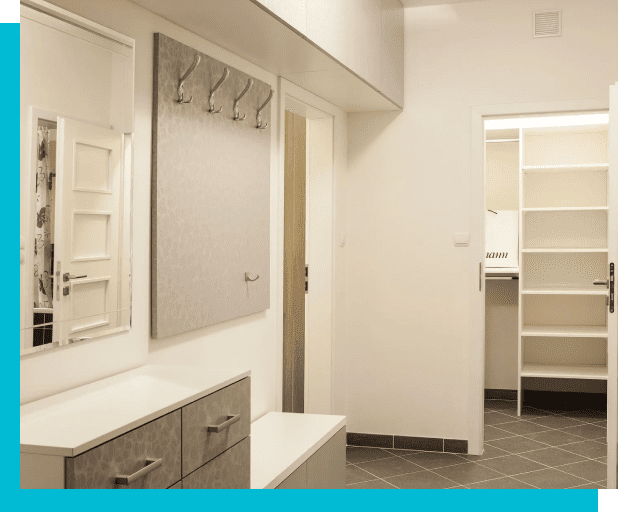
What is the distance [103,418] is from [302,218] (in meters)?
2.96

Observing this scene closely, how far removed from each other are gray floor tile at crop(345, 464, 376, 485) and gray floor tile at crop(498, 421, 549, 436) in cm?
127

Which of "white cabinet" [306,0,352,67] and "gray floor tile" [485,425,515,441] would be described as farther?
"gray floor tile" [485,425,515,441]

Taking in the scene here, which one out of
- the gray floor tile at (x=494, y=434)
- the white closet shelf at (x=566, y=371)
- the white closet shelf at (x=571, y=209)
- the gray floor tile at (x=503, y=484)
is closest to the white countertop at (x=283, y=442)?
the gray floor tile at (x=503, y=484)

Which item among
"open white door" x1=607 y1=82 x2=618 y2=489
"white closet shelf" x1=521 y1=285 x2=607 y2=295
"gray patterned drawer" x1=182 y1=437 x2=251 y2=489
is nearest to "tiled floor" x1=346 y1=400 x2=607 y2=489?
"open white door" x1=607 y1=82 x2=618 y2=489

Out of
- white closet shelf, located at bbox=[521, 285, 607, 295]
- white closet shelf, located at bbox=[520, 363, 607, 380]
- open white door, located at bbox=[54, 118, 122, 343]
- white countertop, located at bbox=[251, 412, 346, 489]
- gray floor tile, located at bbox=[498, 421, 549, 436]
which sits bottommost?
gray floor tile, located at bbox=[498, 421, 549, 436]

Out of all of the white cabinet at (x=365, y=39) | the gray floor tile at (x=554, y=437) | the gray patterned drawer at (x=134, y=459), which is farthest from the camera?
the gray floor tile at (x=554, y=437)

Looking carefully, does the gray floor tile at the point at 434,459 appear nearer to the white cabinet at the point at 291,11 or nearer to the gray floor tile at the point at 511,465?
the gray floor tile at the point at 511,465

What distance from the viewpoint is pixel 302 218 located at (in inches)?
171

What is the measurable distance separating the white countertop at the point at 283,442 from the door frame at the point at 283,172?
0.99ft

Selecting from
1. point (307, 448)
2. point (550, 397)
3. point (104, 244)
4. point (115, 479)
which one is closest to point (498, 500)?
point (115, 479)

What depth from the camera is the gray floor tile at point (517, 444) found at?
4.09 metres

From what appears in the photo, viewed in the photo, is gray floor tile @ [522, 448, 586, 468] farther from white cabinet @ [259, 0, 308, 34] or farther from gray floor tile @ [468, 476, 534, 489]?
white cabinet @ [259, 0, 308, 34]

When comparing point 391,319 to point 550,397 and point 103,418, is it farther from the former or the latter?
point 103,418

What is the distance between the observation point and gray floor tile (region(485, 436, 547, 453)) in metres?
4.09
